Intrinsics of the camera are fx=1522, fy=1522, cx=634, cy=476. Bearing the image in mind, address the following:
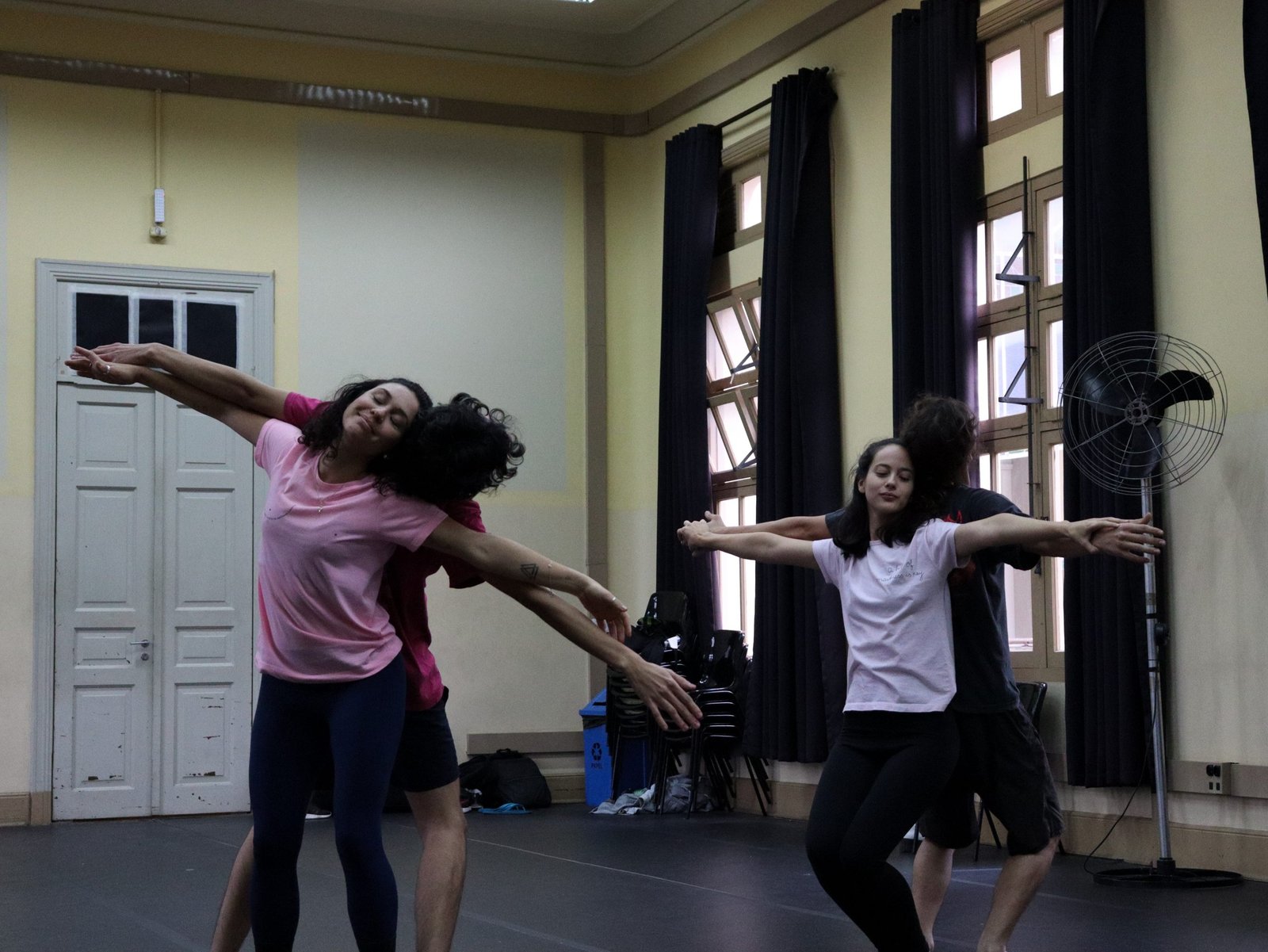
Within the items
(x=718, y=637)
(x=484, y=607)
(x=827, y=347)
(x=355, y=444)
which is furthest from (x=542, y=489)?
(x=355, y=444)

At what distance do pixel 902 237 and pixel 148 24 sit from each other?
462 cm

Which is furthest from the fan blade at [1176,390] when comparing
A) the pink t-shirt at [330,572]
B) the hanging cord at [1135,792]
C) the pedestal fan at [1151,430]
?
the pink t-shirt at [330,572]

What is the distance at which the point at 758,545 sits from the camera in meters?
3.65

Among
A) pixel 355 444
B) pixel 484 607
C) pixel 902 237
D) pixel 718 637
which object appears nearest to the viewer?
pixel 355 444

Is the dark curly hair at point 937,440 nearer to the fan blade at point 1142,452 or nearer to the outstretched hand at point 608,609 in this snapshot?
the outstretched hand at point 608,609

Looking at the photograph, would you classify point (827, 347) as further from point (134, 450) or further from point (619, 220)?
point (134, 450)

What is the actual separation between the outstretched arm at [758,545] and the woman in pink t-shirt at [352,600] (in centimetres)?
71

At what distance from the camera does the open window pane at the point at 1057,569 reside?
6.39m

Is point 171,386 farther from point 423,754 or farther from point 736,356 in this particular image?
point 736,356

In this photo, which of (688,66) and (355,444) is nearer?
(355,444)

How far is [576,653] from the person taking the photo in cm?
934

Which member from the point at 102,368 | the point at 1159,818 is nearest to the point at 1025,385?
the point at 1159,818

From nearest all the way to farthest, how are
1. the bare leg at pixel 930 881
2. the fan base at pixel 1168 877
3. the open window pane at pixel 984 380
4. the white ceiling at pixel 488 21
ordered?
1. the bare leg at pixel 930 881
2. the fan base at pixel 1168 877
3. the open window pane at pixel 984 380
4. the white ceiling at pixel 488 21

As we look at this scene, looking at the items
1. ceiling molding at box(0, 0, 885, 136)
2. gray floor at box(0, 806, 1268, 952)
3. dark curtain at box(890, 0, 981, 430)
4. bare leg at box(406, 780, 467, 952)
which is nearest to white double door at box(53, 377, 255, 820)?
gray floor at box(0, 806, 1268, 952)
